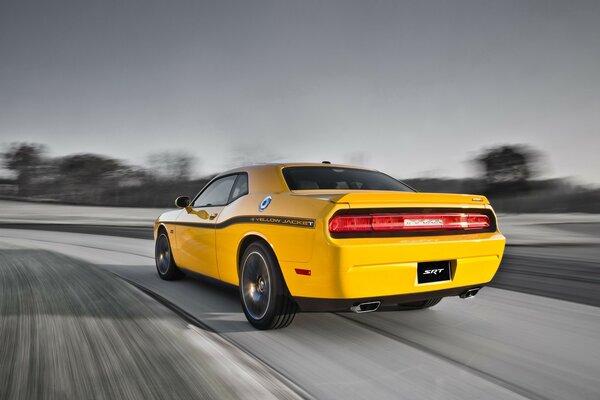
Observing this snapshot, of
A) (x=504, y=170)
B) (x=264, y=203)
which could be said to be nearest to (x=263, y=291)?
(x=264, y=203)

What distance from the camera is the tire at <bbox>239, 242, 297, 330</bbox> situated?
3.56 meters

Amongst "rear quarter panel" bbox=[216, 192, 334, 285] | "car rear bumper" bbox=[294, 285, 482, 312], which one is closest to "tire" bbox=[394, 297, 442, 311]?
"car rear bumper" bbox=[294, 285, 482, 312]

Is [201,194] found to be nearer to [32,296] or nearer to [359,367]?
[32,296]

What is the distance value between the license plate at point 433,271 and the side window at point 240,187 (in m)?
1.79

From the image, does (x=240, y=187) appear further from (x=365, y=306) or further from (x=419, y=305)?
(x=419, y=305)

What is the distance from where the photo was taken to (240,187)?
4.55 metres

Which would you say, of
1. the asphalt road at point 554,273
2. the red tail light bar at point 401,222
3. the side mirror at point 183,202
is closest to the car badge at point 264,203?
the red tail light bar at point 401,222

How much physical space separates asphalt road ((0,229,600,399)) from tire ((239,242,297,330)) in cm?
12

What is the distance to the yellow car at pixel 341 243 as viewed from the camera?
317 centimetres

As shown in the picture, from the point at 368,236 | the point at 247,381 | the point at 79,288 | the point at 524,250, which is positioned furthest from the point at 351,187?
the point at 524,250

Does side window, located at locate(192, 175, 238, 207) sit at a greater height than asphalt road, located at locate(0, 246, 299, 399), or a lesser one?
greater

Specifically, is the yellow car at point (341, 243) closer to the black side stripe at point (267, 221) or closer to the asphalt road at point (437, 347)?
the black side stripe at point (267, 221)

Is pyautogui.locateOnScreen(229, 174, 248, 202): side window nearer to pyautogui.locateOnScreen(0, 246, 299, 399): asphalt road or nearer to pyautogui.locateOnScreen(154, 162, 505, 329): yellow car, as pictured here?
pyautogui.locateOnScreen(154, 162, 505, 329): yellow car

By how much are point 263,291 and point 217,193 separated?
70.0 inches
